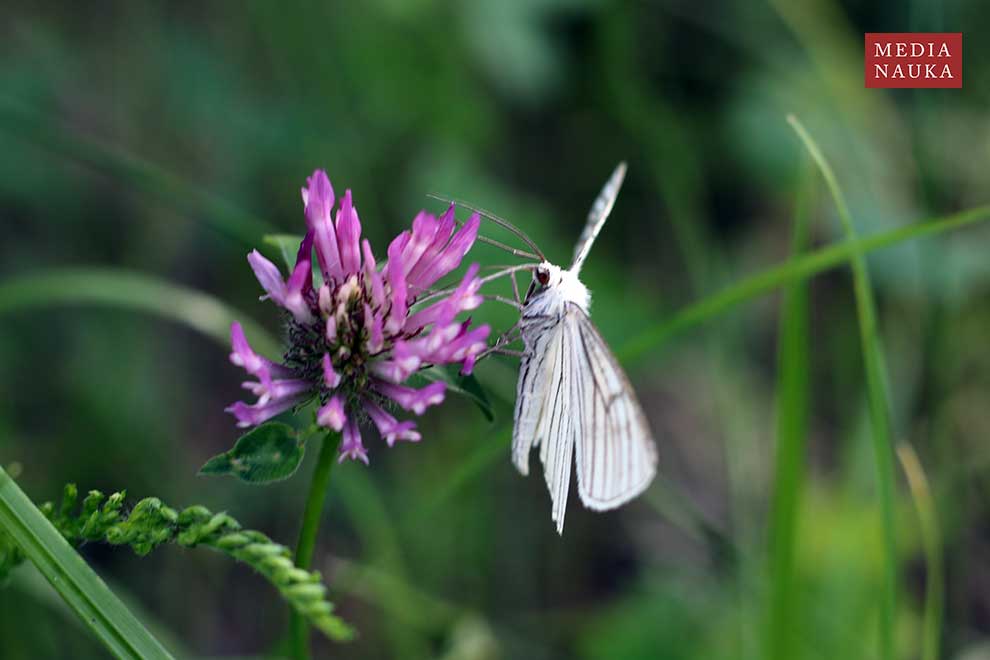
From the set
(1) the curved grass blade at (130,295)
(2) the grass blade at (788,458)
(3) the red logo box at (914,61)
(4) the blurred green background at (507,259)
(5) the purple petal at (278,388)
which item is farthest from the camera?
(3) the red logo box at (914,61)

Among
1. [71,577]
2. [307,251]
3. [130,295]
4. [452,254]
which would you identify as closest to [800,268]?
[452,254]

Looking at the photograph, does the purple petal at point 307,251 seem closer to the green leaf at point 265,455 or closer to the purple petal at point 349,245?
the purple petal at point 349,245

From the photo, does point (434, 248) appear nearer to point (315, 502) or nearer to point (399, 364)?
point (399, 364)

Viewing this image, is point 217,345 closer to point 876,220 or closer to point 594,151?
point 594,151

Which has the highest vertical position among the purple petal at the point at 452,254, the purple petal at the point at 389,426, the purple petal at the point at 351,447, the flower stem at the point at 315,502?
the purple petal at the point at 452,254

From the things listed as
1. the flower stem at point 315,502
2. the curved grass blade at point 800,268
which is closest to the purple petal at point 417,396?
the flower stem at point 315,502

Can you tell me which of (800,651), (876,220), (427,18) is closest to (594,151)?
(427,18)

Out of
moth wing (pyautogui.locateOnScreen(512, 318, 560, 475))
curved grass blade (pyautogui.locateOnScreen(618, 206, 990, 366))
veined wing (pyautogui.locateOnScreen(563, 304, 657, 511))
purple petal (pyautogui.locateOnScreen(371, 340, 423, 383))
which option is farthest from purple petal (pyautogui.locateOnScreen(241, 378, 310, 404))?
curved grass blade (pyautogui.locateOnScreen(618, 206, 990, 366))
